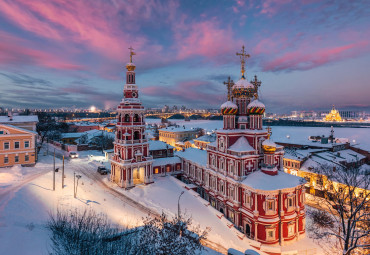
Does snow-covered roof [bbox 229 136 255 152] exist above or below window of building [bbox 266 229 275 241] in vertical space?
above

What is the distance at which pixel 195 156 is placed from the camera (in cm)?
3944

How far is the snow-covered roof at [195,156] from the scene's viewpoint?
119ft

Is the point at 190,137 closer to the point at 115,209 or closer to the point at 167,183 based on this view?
the point at 167,183

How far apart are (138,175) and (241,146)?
19.7 meters

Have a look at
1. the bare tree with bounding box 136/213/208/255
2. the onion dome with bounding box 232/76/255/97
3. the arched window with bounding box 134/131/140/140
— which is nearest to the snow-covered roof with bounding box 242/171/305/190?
the onion dome with bounding box 232/76/255/97

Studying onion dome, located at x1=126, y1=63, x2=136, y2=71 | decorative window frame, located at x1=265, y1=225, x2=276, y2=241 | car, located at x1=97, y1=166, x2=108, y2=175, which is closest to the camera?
decorative window frame, located at x1=265, y1=225, x2=276, y2=241

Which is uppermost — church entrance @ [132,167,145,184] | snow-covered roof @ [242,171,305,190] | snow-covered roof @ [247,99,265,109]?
snow-covered roof @ [247,99,265,109]

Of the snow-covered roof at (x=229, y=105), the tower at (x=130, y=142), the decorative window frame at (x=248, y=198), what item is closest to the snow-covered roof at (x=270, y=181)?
the decorative window frame at (x=248, y=198)

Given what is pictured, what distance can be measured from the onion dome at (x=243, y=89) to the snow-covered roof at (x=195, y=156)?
12.7 metres

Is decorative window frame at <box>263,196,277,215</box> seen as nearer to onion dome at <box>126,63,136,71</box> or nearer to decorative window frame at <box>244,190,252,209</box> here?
decorative window frame at <box>244,190,252,209</box>

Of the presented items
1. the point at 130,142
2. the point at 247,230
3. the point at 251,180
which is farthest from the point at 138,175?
the point at 251,180

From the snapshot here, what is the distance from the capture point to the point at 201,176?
117ft

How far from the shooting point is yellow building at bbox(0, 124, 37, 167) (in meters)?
32.4

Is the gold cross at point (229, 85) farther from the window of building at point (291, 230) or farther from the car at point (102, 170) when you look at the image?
the car at point (102, 170)
